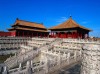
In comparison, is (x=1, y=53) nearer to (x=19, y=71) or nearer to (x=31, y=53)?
(x=31, y=53)

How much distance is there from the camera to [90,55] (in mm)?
8508

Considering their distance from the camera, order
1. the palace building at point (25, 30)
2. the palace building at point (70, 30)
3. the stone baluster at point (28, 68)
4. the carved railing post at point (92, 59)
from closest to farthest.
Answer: the carved railing post at point (92, 59) < the stone baluster at point (28, 68) < the palace building at point (70, 30) < the palace building at point (25, 30)

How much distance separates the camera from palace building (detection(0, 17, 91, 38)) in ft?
105

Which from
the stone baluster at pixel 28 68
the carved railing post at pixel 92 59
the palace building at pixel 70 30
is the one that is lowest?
the stone baluster at pixel 28 68

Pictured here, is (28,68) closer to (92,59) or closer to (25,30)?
(92,59)

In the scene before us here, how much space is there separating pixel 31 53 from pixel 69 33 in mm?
15075

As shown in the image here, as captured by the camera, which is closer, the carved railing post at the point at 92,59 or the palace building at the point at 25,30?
the carved railing post at the point at 92,59

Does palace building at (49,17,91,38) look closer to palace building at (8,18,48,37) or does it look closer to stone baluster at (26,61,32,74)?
palace building at (8,18,48,37)

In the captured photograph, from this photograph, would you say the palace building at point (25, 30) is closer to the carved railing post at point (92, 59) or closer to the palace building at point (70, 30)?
the palace building at point (70, 30)

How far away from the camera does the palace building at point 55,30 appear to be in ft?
105

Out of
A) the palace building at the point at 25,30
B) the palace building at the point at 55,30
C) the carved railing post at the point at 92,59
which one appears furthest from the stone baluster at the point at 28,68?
the palace building at the point at 25,30

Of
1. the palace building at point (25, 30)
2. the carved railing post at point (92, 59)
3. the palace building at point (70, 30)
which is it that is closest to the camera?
the carved railing post at point (92, 59)

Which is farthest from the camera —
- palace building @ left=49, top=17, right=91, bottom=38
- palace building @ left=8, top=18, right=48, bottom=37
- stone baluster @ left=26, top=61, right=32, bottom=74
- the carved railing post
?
palace building @ left=8, top=18, right=48, bottom=37

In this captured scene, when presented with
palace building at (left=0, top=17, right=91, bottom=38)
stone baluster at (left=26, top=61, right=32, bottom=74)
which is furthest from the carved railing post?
palace building at (left=0, top=17, right=91, bottom=38)
